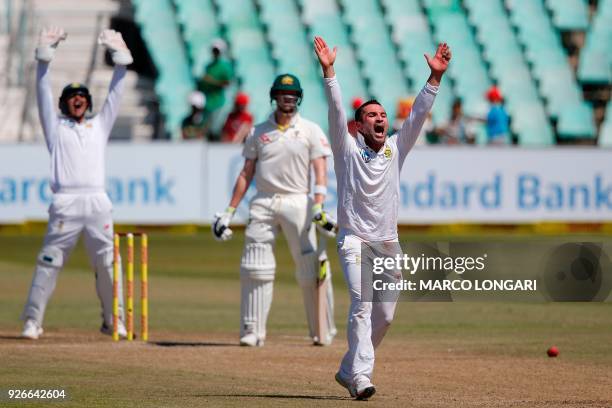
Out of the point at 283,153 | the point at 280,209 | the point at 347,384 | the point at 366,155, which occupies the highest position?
the point at 366,155

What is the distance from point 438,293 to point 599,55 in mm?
24414

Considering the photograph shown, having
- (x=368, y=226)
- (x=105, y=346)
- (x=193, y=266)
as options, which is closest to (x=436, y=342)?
(x=105, y=346)

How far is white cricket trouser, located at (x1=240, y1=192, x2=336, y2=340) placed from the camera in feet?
43.5

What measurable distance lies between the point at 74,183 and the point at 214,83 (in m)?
15.7

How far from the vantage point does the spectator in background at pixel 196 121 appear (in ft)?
94.8

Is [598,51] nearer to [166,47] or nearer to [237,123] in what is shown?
[166,47]

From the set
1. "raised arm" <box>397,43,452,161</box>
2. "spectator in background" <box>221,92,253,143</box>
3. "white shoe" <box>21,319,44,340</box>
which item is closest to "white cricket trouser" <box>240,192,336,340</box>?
"white shoe" <box>21,319,44,340</box>

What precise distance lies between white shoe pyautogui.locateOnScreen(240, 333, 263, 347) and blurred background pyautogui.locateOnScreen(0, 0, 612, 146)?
1914 centimetres

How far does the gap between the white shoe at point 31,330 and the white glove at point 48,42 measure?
2.27 m

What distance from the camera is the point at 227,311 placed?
53.8 feet

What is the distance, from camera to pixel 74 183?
44.0ft

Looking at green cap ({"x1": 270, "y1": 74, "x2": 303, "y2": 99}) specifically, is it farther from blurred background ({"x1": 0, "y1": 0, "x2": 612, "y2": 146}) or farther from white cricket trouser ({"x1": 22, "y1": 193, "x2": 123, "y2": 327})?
blurred background ({"x1": 0, "y1": 0, "x2": 612, "y2": 146})

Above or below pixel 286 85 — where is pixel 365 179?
below

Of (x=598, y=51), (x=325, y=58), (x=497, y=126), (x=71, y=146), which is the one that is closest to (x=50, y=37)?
(x=71, y=146)
